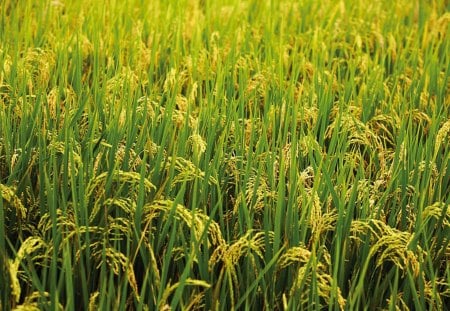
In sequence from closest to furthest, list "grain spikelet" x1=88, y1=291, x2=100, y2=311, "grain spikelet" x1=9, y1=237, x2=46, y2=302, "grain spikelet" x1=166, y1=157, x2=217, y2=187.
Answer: "grain spikelet" x1=9, y1=237, x2=46, y2=302 → "grain spikelet" x1=88, y1=291, x2=100, y2=311 → "grain spikelet" x1=166, y1=157, x2=217, y2=187

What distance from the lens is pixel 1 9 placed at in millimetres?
3227

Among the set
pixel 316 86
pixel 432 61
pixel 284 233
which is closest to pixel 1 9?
pixel 316 86

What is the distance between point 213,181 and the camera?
6.13 ft

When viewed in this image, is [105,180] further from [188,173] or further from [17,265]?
[17,265]

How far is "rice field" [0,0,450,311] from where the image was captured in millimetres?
1604

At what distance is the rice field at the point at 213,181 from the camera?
160 cm

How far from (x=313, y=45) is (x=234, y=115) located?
3.32ft

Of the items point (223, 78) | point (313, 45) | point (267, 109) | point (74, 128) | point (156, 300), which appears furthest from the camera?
point (313, 45)

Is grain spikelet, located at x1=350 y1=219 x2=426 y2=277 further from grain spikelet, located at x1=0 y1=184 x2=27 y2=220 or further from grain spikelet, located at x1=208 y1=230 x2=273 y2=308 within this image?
grain spikelet, located at x1=0 y1=184 x2=27 y2=220

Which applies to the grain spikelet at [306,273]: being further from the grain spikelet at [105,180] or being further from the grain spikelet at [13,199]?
the grain spikelet at [13,199]

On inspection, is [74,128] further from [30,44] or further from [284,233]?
[30,44]

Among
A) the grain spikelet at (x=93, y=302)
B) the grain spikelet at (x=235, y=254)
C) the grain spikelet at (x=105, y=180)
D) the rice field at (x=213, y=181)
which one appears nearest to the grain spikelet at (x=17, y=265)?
the rice field at (x=213, y=181)

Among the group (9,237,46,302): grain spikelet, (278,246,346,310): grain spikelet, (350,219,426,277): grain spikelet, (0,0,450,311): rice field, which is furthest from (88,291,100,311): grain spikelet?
(350,219,426,277): grain spikelet

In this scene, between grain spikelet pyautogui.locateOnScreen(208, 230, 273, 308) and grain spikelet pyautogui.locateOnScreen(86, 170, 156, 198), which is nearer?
grain spikelet pyautogui.locateOnScreen(208, 230, 273, 308)
